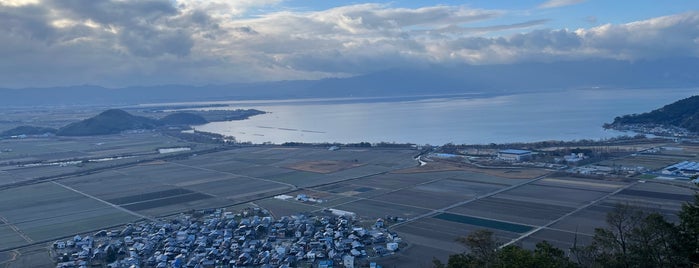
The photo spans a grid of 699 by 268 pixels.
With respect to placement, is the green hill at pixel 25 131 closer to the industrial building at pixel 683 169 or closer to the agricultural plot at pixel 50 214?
the agricultural plot at pixel 50 214

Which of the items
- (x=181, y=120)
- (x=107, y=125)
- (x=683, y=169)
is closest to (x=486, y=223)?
(x=683, y=169)

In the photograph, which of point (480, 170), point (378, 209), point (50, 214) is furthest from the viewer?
point (480, 170)

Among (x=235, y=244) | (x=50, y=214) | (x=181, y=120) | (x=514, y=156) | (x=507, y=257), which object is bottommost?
(x=235, y=244)

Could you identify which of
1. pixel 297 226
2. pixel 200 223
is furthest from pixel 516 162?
pixel 200 223

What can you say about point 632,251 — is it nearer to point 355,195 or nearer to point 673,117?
point 355,195

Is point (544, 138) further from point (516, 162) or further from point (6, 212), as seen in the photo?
point (6, 212)

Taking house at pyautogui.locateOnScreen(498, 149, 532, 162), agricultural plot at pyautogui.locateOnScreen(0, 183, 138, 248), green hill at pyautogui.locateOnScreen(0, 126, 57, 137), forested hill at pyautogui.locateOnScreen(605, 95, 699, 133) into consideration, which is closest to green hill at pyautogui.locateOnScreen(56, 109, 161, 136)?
green hill at pyautogui.locateOnScreen(0, 126, 57, 137)
